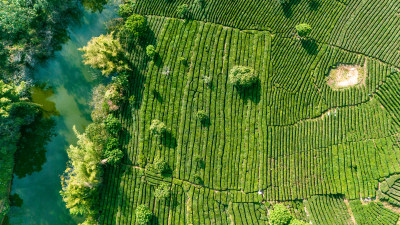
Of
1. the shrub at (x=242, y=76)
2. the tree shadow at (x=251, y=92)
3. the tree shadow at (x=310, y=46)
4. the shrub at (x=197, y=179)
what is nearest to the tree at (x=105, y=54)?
the shrub at (x=242, y=76)

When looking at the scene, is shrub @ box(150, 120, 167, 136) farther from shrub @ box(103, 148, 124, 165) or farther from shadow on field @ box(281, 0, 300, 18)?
shadow on field @ box(281, 0, 300, 18)

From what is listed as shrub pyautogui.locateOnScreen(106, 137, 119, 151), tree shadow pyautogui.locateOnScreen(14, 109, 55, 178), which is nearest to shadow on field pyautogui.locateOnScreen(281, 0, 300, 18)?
shrub pyautogui.locateOnScreen(106, 137, 119, 151)

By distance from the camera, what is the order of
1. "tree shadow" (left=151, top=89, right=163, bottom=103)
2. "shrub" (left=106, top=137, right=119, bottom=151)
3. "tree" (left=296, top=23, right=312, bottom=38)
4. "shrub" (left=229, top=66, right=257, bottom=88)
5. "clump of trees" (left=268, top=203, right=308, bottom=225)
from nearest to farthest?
"clump of trees" (left=268, top=203, right=308, bottom=225), "tree" (left=296, top=23, right=312, bottom=38), "shrub" (left=229, top=66, right=257, bottom=88), "shrub" (left=106, top=137, right=119, bottom=151), "tree shadow" (left=151, top=89, right=163, bottom=103)

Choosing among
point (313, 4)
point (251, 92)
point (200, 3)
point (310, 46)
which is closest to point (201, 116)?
point (251, 92)

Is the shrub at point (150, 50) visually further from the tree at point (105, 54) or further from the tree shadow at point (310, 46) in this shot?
the tree shadow at point (310, 46)

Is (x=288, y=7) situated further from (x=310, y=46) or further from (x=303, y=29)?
(x=310, y=46)

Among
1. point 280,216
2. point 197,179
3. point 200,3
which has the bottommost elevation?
point 280,216

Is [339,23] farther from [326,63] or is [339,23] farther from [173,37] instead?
[173,37]
